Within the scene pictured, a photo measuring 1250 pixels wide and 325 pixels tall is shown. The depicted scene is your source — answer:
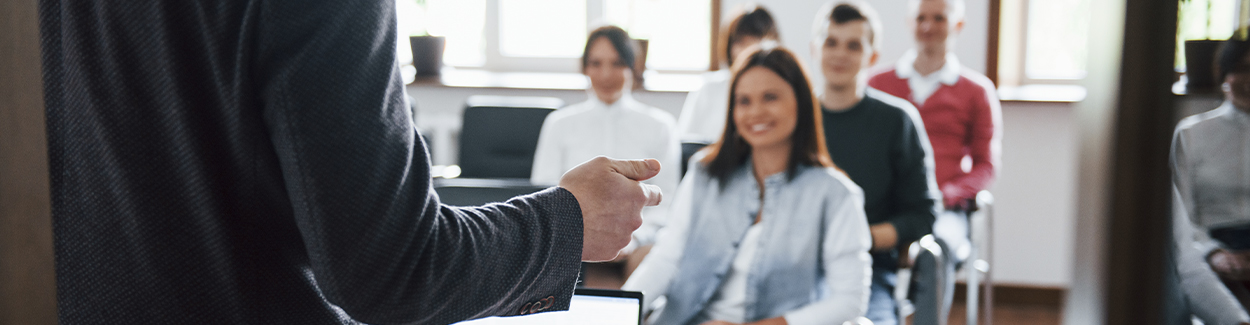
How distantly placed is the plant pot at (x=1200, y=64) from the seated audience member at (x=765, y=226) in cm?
149

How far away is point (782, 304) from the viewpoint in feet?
6.01

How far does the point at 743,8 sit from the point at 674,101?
0.83 metres

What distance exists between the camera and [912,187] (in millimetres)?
2371

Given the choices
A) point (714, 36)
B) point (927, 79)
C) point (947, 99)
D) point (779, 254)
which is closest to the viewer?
point (779, 254)

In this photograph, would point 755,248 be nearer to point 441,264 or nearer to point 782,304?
point 782,304

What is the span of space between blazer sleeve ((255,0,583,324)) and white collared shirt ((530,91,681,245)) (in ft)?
8.21

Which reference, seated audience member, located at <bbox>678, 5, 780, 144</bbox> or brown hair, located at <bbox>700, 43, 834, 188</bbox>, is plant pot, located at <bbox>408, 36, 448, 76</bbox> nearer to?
seated audience member, located at <bbox>678, 5, 780, 144</bbox>

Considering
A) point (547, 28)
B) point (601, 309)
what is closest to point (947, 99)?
point (547, 28)

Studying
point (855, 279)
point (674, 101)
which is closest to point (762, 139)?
point (855, 279)

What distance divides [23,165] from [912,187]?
2.16 meters

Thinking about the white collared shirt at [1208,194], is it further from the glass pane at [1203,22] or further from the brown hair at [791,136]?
the brown hair at [791,136]

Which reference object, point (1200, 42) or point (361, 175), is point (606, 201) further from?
point (1200, 42)

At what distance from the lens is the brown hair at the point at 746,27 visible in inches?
129

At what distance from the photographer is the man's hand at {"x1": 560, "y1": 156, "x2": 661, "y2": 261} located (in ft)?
2.14
